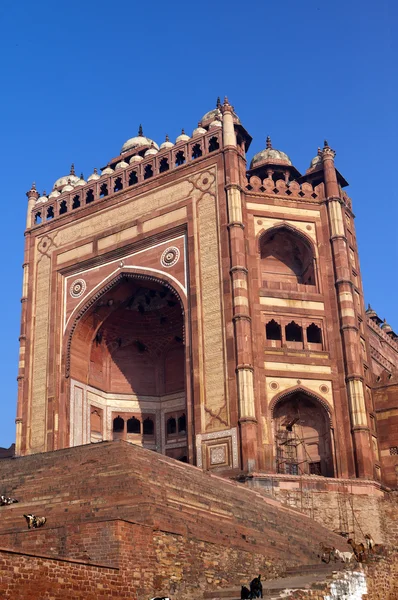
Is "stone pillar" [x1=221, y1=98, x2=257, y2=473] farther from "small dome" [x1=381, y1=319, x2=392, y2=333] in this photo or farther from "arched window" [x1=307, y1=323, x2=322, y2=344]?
"small dome" [x1=381, y1=319, x2=392, y2=333]

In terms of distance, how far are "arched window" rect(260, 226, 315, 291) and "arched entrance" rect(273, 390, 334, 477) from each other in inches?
181

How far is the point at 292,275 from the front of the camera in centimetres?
2989

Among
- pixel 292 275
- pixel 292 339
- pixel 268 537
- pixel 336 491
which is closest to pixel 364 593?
pixel 268 537

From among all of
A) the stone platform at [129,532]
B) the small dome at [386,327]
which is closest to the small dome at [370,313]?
the small dome at [386,327]

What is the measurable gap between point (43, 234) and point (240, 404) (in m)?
13.2

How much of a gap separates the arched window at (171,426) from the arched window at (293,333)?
22.8ft

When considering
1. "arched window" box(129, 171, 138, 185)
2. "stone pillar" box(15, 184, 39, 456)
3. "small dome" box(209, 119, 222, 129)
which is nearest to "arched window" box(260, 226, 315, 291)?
"small dome" box(209, 119, 222, 129)

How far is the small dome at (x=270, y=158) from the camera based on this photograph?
1296 inches

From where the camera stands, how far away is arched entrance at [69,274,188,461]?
30.7 meters

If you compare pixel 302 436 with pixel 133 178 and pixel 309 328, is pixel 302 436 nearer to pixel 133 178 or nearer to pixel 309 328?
pixel 309 328

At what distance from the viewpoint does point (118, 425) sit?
3212 cm

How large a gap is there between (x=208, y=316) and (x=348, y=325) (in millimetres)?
4721

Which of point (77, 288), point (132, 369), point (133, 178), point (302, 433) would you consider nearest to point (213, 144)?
point (133, 178)

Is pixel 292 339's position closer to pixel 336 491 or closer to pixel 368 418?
pixel 368 418
